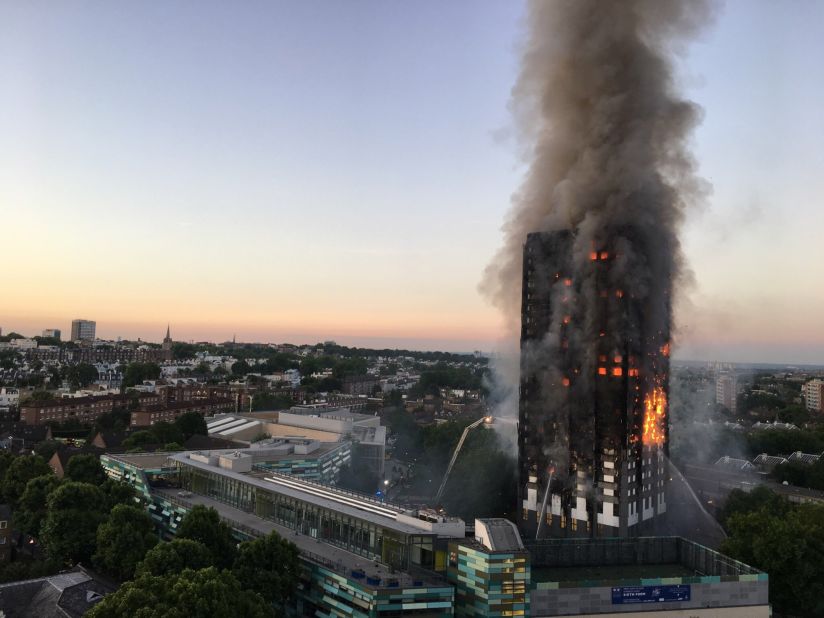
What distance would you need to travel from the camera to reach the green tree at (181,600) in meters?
28.9

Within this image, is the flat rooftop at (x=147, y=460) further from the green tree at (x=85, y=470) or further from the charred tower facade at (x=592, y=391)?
the charred tower facade at (x=592, y=391)

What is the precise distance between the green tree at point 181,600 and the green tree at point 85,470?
34122 millimetres

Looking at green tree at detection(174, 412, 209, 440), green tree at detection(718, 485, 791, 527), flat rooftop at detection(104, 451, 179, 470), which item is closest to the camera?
green tree at detection(718, 485, 791, 527)

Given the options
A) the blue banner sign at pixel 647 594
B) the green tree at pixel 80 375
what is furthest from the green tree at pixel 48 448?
the green tree at pixel 80 375

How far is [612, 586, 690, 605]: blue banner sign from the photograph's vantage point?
3700 centimetres

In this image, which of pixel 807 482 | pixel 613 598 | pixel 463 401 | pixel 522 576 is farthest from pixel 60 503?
pixel 463 401

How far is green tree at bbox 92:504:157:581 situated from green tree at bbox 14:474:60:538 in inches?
424

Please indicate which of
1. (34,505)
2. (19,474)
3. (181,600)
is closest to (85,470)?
(19,474)

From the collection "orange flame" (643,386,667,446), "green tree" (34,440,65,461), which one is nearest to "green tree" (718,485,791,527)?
"orange flame" (643,386,667,446)

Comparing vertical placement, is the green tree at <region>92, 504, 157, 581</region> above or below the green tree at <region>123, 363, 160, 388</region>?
below

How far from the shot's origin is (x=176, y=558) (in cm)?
3581

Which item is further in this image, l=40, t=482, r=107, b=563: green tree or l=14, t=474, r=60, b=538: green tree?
l=14, t=474, r=60, b=538: green tree

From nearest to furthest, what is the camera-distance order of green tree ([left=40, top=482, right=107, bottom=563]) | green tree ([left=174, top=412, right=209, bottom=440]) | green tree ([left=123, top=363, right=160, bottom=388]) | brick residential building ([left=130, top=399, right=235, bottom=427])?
green tree ([left=40, top=482, right=107, bottom=563]) → green tree ([left=174, top=412, right=209, bottom=440]) → brick residential building ([left=130, top=399, right=235, bottom=427]) → green tree ([left=123, top=363, right=160, bottom=388])

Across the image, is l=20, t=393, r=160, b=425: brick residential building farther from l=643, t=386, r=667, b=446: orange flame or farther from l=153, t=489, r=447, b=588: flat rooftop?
l=643, t=386, r=667, b=446: orange flame
